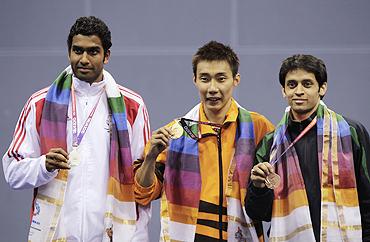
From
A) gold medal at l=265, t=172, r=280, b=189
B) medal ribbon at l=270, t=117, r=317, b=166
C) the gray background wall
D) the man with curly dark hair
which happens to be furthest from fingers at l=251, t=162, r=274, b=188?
the gray background wall

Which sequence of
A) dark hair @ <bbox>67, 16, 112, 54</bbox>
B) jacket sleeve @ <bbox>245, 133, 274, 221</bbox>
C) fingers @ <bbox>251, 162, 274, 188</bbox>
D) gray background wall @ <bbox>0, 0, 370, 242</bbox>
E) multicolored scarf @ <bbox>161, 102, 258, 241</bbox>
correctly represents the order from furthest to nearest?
gray background wall @ <bbox>0, 0, 370, 242</bbox>
dark hair @ <bbox>67, 16, 112, 54</bbox>
multicolored scarf @ <bbox>161, 102, 258, 241</bbox>
jacket sleeve @ <bbox>245, 133, 274, 221</bbox>
fingers @ <bbox>251, 162, 274, 188</bbox>

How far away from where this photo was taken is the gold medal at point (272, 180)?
3.10 meters

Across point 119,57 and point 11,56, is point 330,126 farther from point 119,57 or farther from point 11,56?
point 11,56

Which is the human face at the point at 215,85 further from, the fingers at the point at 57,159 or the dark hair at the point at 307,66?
the fingers at the point at 57,159

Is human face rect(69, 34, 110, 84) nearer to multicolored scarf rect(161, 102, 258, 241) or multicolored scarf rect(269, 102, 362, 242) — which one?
multicolored scarf rect(161, 102, 258, 241)

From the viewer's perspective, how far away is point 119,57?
504 centimetres

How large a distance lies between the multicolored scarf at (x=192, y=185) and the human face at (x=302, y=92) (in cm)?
23

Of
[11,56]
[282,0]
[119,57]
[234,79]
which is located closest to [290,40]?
[282,0]

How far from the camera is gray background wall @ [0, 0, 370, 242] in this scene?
4.90 m

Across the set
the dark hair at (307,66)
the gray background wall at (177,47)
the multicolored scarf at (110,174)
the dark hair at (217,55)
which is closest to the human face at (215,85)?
the dark hair at (217,55)

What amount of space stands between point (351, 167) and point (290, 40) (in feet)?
6.12

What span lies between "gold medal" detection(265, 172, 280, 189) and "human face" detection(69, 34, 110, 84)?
91 cm

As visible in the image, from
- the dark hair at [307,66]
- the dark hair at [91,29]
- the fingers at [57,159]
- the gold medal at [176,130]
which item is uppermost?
the dark hair at [91,29]

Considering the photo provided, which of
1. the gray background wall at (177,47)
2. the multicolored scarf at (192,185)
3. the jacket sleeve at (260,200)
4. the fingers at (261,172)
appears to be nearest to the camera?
the fingers at (261,172)
